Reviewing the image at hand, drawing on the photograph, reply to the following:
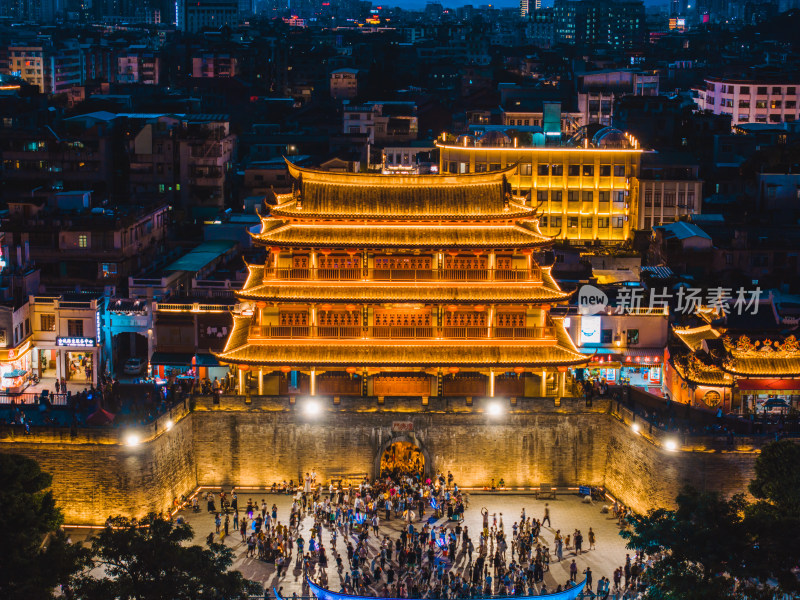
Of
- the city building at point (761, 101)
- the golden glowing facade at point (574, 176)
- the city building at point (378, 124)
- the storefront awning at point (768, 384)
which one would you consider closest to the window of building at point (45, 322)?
the storefront awning at point (768, 384)

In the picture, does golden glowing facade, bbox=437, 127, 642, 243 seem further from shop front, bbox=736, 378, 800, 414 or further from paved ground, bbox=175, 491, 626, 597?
paved ground, bbox=175, 491, 626, 597

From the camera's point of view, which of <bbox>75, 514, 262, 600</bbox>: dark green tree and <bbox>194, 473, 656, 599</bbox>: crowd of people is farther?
<bbox>194, 473, 656, 599</bbox>: crowd of people

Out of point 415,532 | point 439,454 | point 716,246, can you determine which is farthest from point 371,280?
point 716,246

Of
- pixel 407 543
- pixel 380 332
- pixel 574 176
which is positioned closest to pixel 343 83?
pixel 574 176

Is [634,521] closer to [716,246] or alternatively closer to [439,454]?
[439,454]

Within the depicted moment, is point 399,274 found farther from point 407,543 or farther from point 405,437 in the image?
point 407,543

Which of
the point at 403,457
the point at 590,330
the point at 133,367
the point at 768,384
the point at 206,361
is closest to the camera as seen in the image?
the point at 768,384

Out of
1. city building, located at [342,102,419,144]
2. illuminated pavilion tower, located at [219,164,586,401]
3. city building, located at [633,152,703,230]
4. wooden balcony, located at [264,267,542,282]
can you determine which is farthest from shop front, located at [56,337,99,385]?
city building, located at [342,102,419,144]

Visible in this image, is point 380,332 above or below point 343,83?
below
